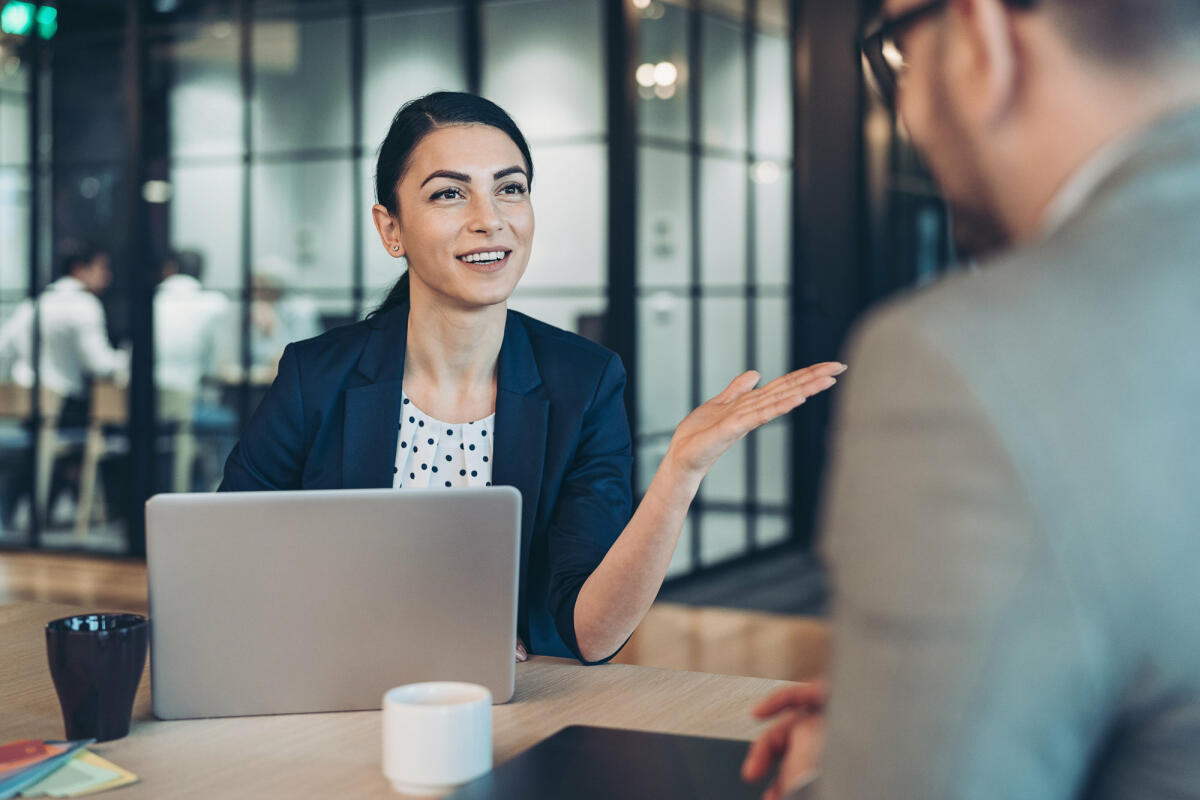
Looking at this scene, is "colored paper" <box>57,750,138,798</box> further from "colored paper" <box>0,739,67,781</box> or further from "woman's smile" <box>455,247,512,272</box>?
"woman's smile" <box>455,247,512,272</box>

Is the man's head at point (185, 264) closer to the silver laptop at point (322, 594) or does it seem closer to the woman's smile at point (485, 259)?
the woman's smile at point (485, 259)

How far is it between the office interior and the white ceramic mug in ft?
12.9

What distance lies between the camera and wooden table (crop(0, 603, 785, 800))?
939 millimetres

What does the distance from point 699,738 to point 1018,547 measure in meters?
0.58

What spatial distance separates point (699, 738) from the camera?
39.5 inches

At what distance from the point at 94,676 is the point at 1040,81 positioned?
87 cm

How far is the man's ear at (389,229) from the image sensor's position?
183 cm

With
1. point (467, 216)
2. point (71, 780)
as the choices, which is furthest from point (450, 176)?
point (71, 780)

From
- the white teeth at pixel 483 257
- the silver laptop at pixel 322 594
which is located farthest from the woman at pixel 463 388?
the silver laptop at pixel 322 594

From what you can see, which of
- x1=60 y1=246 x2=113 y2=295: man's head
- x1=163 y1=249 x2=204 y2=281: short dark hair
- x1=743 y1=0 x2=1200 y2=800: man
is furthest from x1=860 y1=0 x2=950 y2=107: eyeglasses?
x1=60 y1=246 x2=113 y2=295: man's head

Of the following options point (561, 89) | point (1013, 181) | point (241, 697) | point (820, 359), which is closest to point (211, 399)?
point (561, 89)

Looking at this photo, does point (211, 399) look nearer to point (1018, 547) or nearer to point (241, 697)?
point (241, 697)

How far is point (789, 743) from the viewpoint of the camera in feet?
2.54

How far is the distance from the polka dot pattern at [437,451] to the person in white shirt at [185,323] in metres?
4.12
